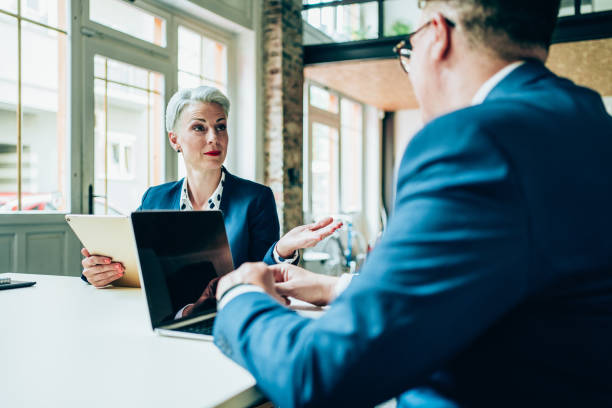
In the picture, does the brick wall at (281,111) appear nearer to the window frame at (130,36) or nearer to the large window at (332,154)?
the window frame at (130,36)

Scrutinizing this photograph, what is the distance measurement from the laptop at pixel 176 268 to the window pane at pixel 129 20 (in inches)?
124

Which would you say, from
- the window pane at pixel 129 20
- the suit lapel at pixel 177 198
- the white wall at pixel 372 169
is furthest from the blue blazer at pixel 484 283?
the white wall at pixel 372 169

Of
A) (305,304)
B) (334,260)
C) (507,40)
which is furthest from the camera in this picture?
(334,260)

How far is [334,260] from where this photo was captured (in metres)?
7.56

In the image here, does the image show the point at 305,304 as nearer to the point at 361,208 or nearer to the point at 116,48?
the point at 116,48

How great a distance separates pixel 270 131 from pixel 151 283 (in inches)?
175

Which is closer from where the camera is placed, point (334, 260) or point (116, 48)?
point (116, 48)

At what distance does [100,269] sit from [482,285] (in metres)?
1.39

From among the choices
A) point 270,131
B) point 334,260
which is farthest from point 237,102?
point 334,260

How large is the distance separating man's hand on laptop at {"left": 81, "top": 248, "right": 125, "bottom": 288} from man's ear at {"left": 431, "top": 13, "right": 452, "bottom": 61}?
1287 millimetres

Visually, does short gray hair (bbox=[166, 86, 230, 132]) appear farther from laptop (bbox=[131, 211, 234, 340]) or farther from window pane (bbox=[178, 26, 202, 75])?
window pane (bbox=[178, 26, 202, 75])

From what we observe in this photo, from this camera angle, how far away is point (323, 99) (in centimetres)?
771

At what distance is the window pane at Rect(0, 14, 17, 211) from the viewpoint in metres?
3.16

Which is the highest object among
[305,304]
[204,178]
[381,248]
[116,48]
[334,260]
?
[116,48]
